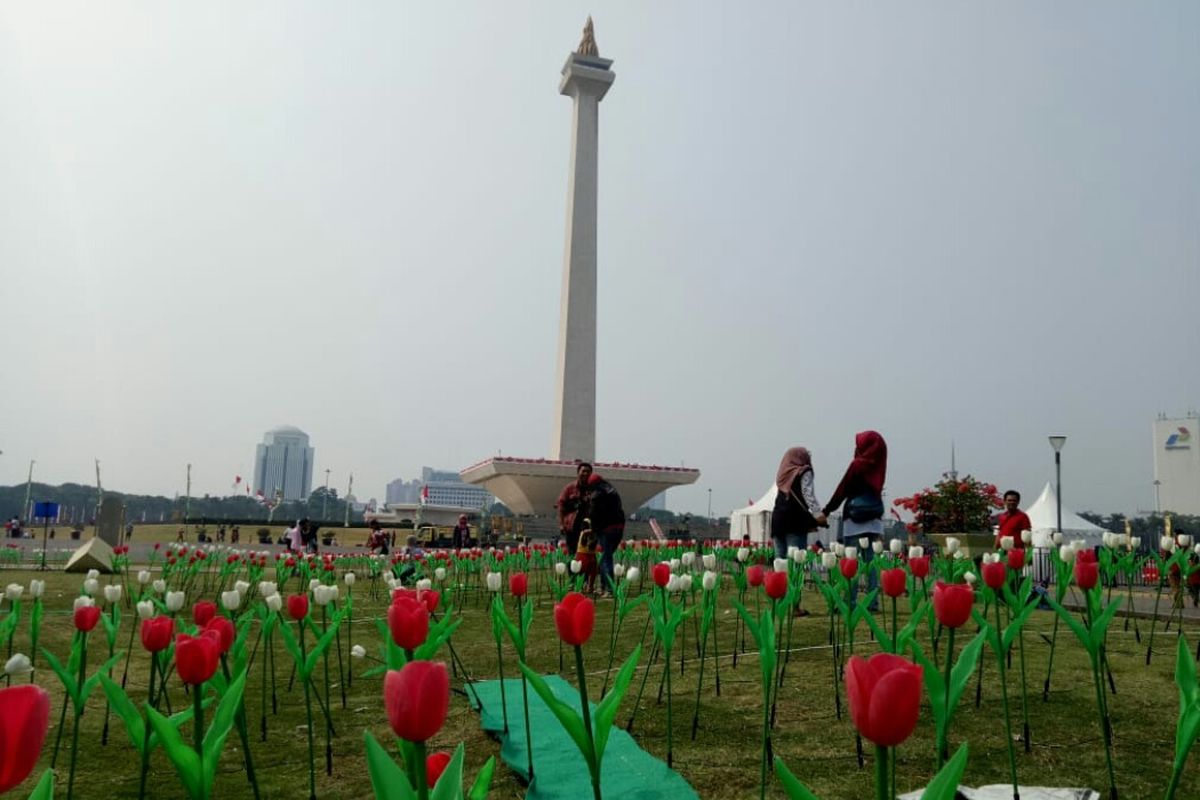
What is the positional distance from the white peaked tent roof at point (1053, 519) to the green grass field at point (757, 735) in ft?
66.9

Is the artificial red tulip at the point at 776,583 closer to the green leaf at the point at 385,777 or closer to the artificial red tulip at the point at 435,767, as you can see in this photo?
the artificial red tulip at the point at 435,767

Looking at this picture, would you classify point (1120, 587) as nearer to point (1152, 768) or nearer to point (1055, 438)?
point (1055, 438)

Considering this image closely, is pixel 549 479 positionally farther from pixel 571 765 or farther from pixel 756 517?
pixel 571 765

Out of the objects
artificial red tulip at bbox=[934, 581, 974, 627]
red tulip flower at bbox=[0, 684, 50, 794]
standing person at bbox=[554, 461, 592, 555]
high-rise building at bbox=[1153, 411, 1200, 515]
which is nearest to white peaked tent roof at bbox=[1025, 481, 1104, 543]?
standing person at bbox=[554, 461, 592, 555]

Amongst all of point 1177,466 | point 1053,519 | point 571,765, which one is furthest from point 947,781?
point 1177,466

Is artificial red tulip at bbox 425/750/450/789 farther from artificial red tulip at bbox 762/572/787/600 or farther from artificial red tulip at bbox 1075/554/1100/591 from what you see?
artificial red tulip at bbox 1075/554/1100/591

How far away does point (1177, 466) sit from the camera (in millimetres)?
92500

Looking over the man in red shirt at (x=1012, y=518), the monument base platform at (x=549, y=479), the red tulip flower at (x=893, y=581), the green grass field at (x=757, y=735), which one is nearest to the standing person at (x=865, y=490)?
the man in red shirt at (x=1012, y=518)

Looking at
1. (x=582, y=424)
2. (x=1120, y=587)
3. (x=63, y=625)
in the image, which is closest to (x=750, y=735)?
(x=63, y=625)

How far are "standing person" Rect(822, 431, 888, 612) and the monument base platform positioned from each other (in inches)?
1091

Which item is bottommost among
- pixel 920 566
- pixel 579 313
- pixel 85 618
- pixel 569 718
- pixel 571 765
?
pixel 571 765

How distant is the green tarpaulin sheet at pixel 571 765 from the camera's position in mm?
2775

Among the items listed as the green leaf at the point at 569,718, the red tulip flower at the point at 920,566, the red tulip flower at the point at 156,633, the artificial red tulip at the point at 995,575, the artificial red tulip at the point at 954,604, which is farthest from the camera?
the red tulip flower at the point at 920,566

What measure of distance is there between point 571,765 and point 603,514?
6.57 metres
